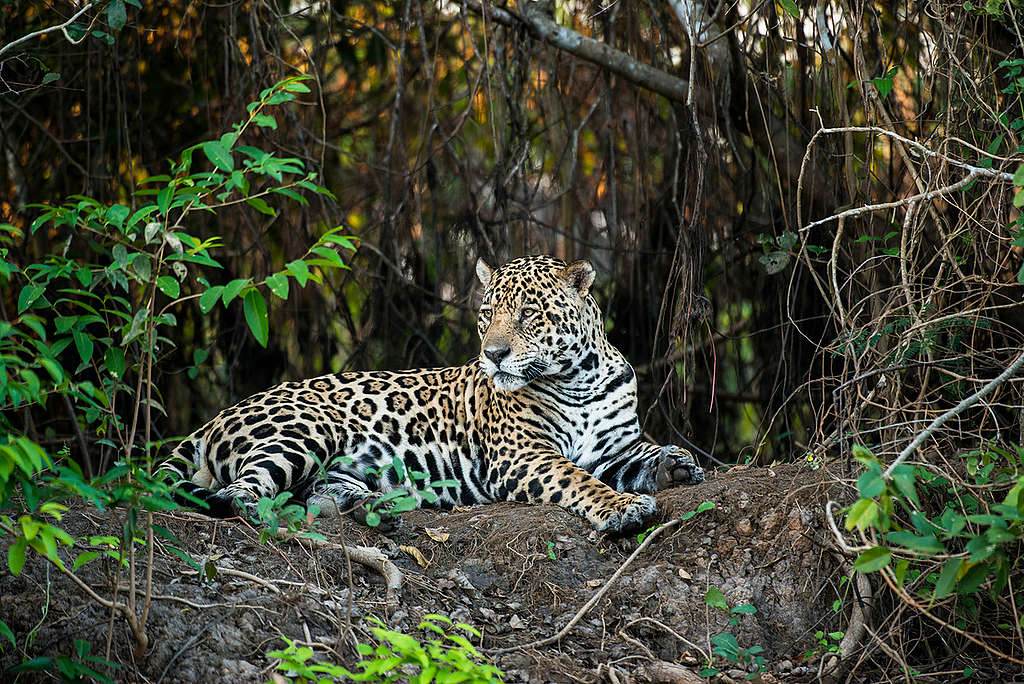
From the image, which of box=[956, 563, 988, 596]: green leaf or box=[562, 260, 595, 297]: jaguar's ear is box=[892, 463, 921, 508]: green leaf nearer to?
box=[956, 563, 988, 596]: green leaf

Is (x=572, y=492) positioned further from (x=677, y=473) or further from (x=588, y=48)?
(x=588, y=48)

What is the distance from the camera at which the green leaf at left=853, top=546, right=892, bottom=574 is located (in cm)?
319

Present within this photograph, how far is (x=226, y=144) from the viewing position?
342 cm

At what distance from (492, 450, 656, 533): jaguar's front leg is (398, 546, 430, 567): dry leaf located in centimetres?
90

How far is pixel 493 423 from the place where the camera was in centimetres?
639

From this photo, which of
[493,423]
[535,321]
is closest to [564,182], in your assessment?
[535,321]

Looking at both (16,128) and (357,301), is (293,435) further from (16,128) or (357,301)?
(16,128)

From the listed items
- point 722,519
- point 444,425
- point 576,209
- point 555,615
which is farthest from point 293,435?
point 576,209

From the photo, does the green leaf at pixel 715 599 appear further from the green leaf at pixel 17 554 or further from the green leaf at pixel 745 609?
the green leaf at pixel 17 554

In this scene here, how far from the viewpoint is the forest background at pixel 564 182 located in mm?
5387

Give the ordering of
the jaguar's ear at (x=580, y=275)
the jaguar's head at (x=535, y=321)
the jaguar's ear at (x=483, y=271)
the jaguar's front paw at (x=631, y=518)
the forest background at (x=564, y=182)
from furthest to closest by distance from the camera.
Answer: the jaguar's ear at (x=483, y=271) < the jaguar's ear at (x=580, y=275) < the jaguar's head at (x=535, y=321) < the forest background at (x=564, y=182) < the jaguar's front paw at (x=631, y=518)

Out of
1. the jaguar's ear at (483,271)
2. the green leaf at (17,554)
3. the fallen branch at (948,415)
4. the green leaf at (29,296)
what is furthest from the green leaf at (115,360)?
the jaguar's ear at (483,271)

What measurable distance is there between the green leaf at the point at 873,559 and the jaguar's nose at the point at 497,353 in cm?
292

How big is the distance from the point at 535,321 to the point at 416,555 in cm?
161
